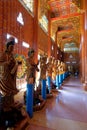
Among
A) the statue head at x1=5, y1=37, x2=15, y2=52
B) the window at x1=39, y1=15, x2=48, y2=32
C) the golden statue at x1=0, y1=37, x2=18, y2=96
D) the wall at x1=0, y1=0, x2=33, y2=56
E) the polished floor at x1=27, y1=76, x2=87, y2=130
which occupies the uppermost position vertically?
the window at x1=39, y1=15, x2=48, y2=32

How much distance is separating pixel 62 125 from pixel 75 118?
1.53ft

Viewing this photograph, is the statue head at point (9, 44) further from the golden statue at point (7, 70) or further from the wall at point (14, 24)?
the wall at point (14, 24)

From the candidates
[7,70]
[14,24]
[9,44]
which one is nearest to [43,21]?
[14,24]

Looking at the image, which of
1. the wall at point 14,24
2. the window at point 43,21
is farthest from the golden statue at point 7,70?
the window at point 43,21

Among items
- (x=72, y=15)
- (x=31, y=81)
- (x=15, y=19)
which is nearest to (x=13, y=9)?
(x=15, y=19)

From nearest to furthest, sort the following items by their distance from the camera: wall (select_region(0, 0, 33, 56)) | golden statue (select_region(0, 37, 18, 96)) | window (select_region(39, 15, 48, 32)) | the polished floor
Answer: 1. golden statue (select_region(0, 37, 18, 96))
2. the polished floor
3. wall (select_region(0, 0, 33, 56))
4. window (select_region(39, 15, 48, 32))

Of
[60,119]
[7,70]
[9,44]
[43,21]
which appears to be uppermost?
[43,21]

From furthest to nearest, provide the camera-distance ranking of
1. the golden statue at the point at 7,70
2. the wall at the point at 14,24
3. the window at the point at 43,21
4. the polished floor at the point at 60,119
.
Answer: the window at the point at 43,21, the wall at the point at 14,24, the polished floor at the point at 60,119, the golden statue at the point at 7,70

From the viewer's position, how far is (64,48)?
21344 millimetres

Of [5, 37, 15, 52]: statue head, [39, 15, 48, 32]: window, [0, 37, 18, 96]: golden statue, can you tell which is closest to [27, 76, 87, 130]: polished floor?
[0, 37, 18, 96]: golden statue

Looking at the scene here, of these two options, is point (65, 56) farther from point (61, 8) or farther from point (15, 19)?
point (15, 19)

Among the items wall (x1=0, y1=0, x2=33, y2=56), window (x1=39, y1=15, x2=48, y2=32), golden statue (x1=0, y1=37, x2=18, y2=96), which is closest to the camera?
golden statue (x1=0, y1=37, x2=18, y2=96)

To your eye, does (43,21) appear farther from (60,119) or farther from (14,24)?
(60,119)

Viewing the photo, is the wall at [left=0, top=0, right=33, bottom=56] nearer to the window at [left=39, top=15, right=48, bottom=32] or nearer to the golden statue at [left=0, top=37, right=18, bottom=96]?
the golden statue at [left=0, top=37, right=18, bottom=96]
